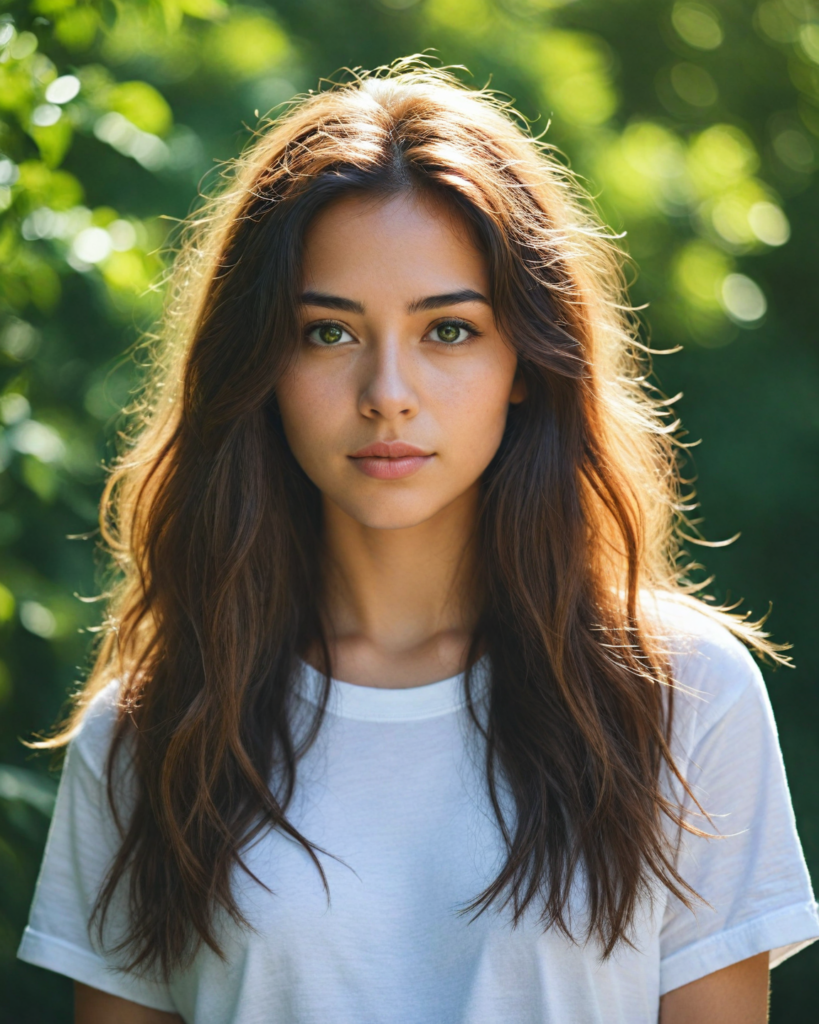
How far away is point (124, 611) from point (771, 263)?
1985 mm

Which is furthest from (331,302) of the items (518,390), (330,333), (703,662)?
(703,662)

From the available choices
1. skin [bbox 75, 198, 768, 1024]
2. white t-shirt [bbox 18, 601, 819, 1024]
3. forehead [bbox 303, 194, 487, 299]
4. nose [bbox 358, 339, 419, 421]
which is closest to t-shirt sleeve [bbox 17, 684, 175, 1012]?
white t-shirt [bbox 18, 601, 819, 1024]

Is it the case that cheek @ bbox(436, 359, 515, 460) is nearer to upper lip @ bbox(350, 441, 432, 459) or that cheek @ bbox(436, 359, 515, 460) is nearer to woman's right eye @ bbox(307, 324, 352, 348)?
upper lip @ bbox(350, 441, 432, 459)

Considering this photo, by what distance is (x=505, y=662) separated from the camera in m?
1.88

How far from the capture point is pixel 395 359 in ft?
5.54

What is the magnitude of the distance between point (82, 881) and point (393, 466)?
945 millimetres

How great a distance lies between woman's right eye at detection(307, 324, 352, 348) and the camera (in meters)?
1.74

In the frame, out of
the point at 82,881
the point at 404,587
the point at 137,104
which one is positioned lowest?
the point at 82,881

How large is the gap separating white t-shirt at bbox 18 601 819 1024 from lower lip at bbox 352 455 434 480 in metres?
0.38

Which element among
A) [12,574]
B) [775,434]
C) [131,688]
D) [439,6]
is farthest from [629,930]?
A: [439,6]

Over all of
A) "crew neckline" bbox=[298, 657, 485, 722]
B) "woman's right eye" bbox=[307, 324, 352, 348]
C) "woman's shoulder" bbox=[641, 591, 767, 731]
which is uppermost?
"woman's right eye" bbox=[307, 324, 352, 348]

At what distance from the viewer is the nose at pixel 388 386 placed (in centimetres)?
167

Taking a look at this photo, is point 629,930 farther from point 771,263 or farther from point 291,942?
point 771,263

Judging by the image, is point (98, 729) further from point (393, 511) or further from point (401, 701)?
point (393, 511)
